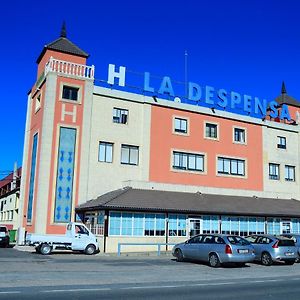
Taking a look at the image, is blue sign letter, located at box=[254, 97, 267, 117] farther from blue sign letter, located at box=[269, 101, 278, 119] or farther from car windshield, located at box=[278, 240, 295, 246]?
car windshield, located at box=[278, 240, 295, 246]

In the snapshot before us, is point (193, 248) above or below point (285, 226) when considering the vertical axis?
below

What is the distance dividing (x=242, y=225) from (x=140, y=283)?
23069mm

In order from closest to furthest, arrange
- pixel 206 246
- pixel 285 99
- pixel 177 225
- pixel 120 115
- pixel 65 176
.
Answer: pixel 206 246
pixel 65 176
pixel 177 225
pixel 120 115
pixel 285 99

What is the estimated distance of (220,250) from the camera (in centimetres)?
2020

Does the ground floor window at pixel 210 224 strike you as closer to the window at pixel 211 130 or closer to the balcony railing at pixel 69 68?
the window at pixel 211 130

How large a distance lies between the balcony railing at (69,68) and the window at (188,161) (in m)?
9.70

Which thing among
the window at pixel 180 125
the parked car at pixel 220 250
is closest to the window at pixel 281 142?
the window at pixel 180 125

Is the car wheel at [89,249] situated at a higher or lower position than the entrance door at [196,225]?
lower

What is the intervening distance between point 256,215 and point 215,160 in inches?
252

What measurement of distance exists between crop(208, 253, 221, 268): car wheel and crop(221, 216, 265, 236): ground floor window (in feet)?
46.9

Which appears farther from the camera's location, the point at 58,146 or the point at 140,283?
the point at 58,146

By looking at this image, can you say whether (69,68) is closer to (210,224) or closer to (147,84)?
(147,84)

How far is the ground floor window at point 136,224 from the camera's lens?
30.3 m

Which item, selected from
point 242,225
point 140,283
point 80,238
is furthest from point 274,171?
point 140,283
